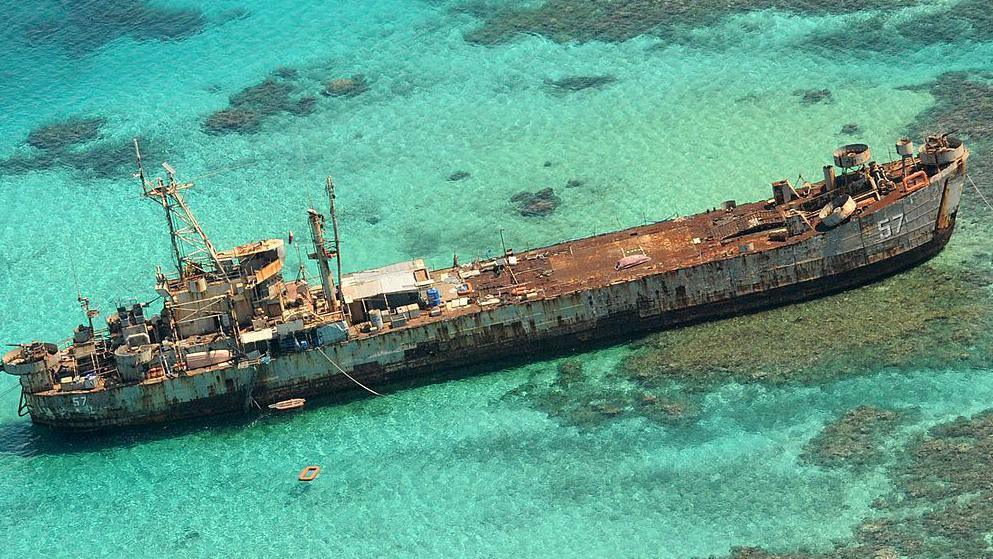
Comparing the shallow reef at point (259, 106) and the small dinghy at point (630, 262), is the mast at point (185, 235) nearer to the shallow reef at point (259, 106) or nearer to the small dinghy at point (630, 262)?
the small dinghy at point (630, 262)

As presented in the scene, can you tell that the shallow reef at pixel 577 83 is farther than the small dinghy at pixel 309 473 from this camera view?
Yes

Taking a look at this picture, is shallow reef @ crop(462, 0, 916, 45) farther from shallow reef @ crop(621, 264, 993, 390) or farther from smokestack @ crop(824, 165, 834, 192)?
shallow reef @ crop(621, 264, 993, 390)

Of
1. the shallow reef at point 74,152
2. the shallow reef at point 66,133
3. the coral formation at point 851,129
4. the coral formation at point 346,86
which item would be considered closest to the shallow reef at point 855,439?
the coral formation at point 851,129

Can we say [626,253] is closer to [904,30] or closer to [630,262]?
[630,262]

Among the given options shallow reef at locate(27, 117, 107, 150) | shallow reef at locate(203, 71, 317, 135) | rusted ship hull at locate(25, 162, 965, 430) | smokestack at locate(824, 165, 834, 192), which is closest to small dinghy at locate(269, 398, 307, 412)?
rusted ship hull at locate(25, 162, 965, 430)

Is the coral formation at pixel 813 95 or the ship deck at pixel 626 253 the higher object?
the coral formation at pixel 813 95

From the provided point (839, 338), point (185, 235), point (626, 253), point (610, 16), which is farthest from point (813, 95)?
point (185, 235)
